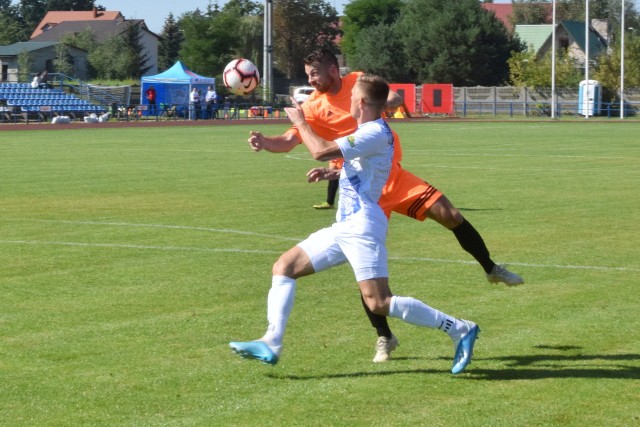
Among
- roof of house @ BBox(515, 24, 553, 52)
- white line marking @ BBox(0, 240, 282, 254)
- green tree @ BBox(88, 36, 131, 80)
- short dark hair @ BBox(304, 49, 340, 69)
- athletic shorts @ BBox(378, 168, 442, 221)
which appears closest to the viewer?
athletic shorts @ BBox(378, 168, 442, 221)

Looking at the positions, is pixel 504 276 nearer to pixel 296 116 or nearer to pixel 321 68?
pixel 321 68

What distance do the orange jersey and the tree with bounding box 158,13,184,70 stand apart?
5157 inches

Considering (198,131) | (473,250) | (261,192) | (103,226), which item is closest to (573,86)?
(198,131)

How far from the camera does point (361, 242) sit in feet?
24.3

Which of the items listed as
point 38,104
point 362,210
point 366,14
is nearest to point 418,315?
point 362,210

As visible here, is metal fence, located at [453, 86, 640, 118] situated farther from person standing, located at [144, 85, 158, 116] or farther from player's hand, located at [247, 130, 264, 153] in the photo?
player's hand, located at [247, 130, 264, 153]

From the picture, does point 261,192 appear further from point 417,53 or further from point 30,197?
A: point 417,53

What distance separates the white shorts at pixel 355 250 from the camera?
7.39 meters

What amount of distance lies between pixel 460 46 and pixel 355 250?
8718 centimetres

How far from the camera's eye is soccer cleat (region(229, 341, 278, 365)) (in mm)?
7293

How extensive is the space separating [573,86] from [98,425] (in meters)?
78.8

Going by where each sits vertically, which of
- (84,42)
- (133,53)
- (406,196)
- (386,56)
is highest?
(84,42)

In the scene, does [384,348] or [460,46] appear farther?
[460,46]

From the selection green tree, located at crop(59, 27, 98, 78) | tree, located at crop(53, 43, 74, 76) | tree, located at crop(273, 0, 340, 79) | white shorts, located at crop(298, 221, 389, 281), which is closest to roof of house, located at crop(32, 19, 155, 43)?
green tree, located at crop(59, 27, 98, 78)
